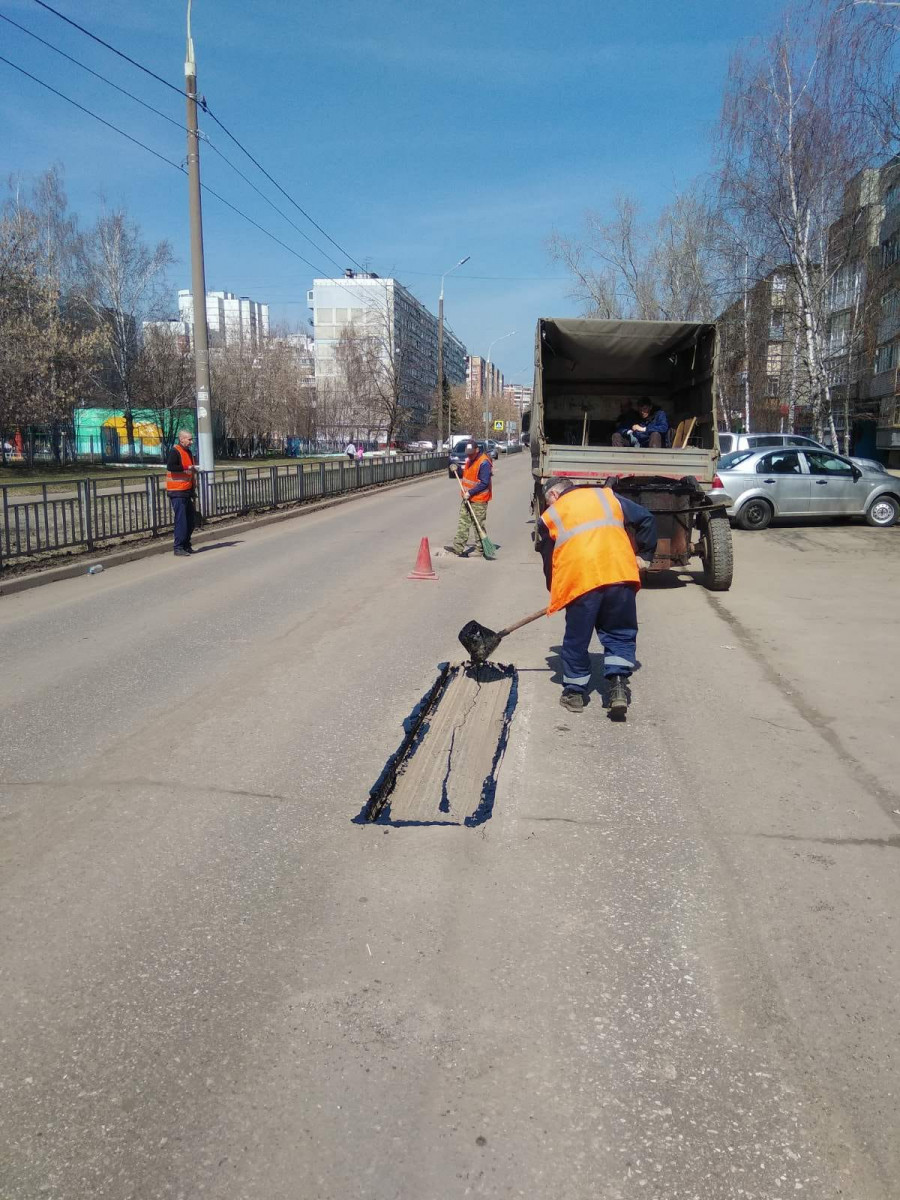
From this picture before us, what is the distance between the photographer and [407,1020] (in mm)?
2654

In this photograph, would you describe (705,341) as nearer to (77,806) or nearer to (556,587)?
(556,587)

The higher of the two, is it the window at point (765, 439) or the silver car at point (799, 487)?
the window at point (765, 439)

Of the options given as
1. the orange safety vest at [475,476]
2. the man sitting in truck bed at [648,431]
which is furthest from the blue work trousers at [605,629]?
the orange safety vest at [475,476]

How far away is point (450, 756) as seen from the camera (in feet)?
15.9

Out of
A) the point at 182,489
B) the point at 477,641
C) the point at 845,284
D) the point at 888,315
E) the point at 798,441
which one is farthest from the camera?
the point at 888,315

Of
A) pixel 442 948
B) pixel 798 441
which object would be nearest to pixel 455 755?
pixel 442 948

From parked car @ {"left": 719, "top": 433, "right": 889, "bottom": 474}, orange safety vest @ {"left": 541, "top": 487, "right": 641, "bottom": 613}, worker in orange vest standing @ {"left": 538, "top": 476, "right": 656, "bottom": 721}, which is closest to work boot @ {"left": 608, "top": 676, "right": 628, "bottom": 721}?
worker in orange vest standing @ {"left": 538, "top": 476, "right": 656, "bottom": 721}

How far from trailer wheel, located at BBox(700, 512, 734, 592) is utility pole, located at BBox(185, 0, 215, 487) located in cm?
915

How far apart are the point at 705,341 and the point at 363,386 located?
54.8m

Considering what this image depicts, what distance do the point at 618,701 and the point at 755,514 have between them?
12327mm

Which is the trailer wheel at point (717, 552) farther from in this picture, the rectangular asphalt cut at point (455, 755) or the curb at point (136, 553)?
the curb at point (136, 553)

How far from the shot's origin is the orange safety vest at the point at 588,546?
5.32m

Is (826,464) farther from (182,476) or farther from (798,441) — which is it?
(182,476)

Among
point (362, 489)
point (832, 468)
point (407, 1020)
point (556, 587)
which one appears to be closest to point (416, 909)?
point (407, 1020)
